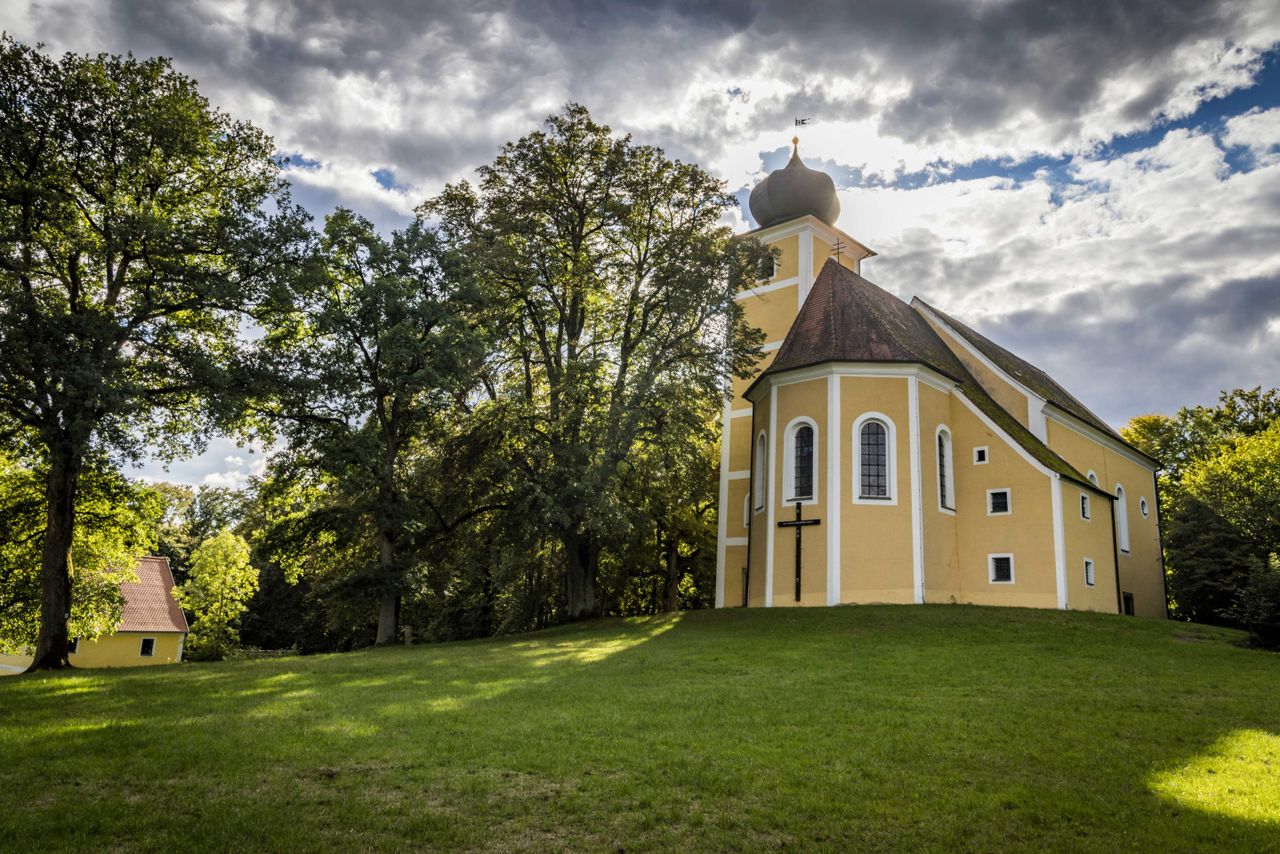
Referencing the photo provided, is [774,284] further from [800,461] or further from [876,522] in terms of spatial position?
[876,522]

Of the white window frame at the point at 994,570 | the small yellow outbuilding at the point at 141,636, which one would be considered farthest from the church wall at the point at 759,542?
the small yellow outbuilding at the point at 141,636

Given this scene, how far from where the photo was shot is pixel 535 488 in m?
22.3

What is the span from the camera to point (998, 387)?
29.0 m

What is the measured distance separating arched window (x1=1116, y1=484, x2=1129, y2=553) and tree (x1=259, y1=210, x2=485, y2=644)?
22.8 meters

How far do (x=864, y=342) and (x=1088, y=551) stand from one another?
8456 mm

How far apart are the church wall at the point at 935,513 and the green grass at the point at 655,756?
808cm

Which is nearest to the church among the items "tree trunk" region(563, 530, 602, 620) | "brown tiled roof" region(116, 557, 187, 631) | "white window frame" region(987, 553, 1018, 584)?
"white window frame" region(987, 553, 1018, 584)

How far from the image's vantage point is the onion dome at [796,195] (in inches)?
1257

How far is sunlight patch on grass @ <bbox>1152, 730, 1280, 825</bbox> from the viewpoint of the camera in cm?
684

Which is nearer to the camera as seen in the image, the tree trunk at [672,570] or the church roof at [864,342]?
the church roof at [864,342]

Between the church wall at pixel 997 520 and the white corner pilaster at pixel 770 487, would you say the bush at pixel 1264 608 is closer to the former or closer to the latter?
the church wall at pixel 997 520

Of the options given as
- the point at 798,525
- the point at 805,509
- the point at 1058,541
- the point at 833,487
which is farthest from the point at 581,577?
the point at 1058,541

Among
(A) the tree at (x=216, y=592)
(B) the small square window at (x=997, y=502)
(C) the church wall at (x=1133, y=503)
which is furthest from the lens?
(A) the tree at (x=216, y=592)

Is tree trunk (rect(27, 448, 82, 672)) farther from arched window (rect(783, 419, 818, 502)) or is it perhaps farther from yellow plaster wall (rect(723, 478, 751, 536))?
yellow plaster wall (rect(723, 478, 751, 536))
